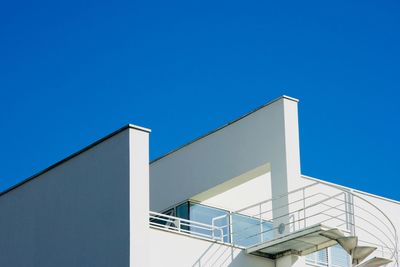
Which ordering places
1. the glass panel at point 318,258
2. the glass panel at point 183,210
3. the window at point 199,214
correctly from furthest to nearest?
the glass panel at point 183,210 < the window at point 199,214 < the glass panel at point 318,258

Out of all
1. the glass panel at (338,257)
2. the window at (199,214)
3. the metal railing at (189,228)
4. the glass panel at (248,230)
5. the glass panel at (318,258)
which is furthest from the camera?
the glass panel at (338,257)

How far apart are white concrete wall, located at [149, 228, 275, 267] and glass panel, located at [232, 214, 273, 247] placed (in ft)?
4.21

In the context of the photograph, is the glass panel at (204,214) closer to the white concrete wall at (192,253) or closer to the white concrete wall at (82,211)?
the white concrete wall at (192,253)

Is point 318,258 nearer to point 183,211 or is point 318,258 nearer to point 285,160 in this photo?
point 285,160

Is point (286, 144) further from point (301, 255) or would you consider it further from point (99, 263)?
point (99, 263)

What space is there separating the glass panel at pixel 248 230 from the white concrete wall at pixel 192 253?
1283 millimetres

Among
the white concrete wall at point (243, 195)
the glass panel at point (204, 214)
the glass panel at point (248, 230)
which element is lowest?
the glass panel at point (248, 230)

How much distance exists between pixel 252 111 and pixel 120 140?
15.1 feet

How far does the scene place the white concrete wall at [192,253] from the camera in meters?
19.9

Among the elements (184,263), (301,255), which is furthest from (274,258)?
(184,263)

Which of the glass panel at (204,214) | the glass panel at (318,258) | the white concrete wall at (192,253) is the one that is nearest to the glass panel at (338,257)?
the glass panel at (318,258)

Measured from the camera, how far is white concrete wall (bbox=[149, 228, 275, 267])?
65.3ft

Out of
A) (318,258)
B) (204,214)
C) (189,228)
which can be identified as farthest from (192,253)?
(318,258)

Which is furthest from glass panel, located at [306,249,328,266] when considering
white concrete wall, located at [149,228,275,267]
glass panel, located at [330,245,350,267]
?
white concrete wall, located at [149,228,275,267]
